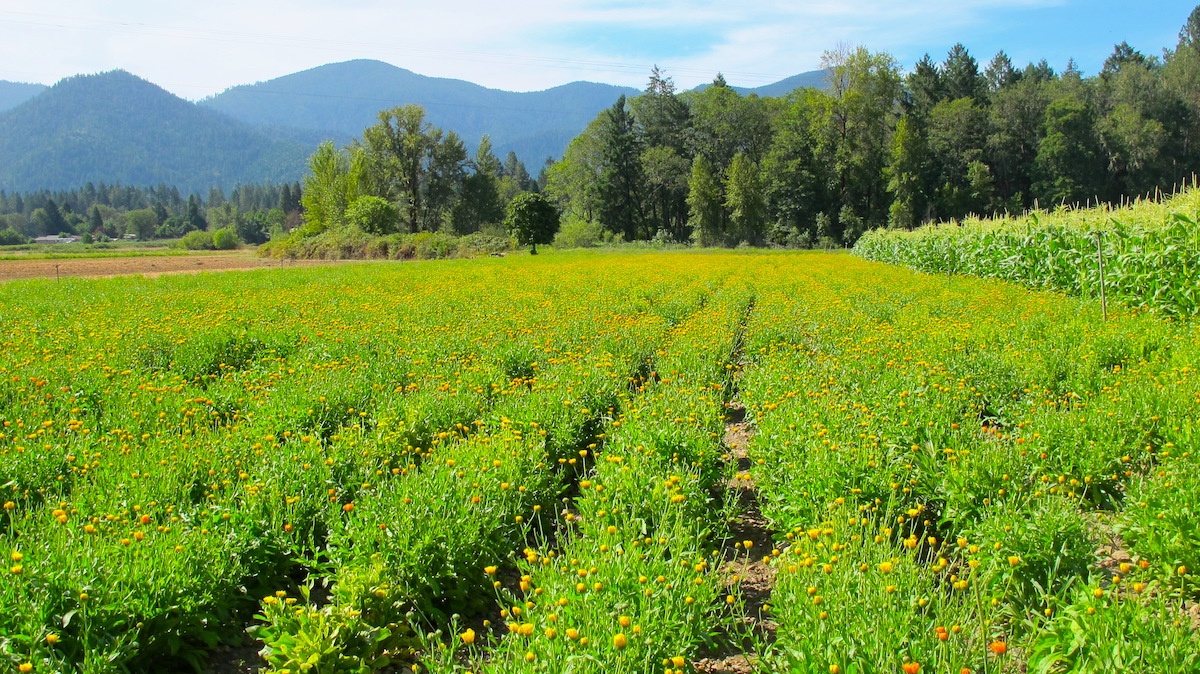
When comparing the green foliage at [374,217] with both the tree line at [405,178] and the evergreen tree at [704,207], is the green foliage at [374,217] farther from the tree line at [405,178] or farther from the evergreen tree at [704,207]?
the evergreen tree at [704,207]

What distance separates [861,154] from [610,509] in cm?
7105

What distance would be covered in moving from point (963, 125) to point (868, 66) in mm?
10495

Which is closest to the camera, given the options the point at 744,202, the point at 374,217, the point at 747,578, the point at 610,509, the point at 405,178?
the point at 610,509

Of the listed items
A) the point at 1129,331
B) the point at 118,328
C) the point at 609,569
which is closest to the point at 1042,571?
the point at 609,569

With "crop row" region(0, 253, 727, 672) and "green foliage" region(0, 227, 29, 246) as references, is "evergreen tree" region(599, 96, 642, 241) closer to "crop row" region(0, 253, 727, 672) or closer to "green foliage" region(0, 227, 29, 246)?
"crop row" region(0, 253, 727, 672)

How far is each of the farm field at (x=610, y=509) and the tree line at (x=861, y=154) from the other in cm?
5930

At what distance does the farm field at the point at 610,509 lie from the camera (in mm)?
3361

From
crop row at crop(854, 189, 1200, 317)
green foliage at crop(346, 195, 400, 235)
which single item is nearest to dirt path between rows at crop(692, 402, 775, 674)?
crop row at crop(854, 189, 1200, 317)

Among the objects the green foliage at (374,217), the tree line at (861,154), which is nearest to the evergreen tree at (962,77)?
the tree line at (861,154)

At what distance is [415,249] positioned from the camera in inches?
2210

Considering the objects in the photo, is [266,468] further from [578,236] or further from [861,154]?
[861,154]

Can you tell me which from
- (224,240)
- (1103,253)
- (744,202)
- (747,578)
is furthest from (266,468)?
(224,240)

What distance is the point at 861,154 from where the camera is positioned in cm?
6894

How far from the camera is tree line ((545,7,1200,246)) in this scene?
2640 inches
